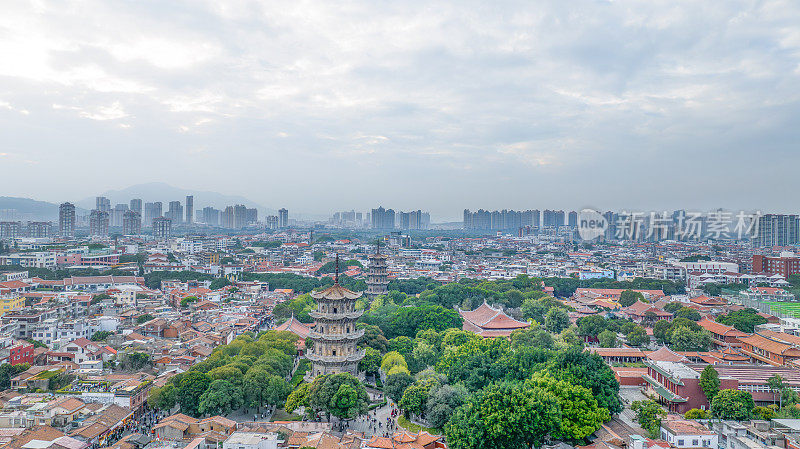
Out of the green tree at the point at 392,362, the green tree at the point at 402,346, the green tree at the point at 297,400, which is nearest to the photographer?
the green tree at the point at 297,400

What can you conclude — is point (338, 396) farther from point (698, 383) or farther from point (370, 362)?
point (698, 383)

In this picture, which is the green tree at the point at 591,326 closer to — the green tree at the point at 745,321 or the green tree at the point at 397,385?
the green tree at the point at 745,321

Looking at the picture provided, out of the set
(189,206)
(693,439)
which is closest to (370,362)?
(693,439)

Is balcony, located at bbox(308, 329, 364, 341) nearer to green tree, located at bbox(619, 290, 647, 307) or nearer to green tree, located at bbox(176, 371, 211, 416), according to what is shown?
green tree, located at bbox(176, 371, 211, 416)

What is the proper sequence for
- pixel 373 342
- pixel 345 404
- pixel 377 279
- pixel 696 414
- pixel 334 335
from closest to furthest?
pixel 345 404
pixel 696 414
pixel 334 335
pixel 373 342
pixel 377 279

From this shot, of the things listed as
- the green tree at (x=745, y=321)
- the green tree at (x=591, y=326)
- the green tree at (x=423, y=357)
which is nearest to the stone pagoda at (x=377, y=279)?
the green tree at (x=591, y=326)

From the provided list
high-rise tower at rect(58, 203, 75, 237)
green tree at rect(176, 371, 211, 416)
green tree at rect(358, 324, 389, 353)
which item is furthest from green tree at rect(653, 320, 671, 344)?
high-rise tower at rect(58, 203, 75, 237)
